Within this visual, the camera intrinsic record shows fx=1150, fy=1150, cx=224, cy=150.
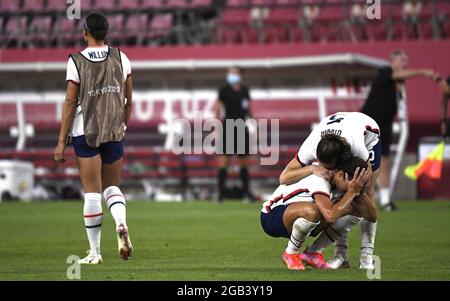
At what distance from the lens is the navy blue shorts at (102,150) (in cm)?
899

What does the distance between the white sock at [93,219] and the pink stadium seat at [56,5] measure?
17.6 m

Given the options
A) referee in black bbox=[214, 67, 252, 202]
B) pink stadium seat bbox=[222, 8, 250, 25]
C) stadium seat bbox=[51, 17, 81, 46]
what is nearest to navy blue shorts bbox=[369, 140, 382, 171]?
referee in black bbox=[214, 67, 252, 202]

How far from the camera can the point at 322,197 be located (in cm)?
810

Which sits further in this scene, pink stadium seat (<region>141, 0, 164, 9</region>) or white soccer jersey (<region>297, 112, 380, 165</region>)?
pink stadium seat (<region>141, 0, 164, 9</region>)

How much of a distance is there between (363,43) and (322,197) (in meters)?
15.6

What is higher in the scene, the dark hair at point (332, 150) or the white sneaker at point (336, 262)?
the dark hair at point (332, 150)

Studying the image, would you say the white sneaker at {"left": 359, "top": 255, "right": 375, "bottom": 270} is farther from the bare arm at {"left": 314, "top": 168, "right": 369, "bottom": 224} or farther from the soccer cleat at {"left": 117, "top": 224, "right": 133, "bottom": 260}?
the soccer cleat at {"left": 117, "top": 224, "right": 133, "bottom": 260}

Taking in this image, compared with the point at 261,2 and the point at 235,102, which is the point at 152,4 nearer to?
the point at 261,2

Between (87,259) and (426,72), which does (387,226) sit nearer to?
(426,72)

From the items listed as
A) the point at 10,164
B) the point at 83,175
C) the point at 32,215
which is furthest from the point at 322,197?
the point at 10,164

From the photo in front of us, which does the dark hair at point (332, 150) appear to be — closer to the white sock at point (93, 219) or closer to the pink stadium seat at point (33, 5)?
the white sock at point (93, 219)

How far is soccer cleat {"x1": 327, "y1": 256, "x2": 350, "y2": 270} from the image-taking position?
8.61 metres

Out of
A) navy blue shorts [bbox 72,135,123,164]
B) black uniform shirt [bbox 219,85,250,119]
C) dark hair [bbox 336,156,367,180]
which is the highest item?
black uniform shirt [bbox 219,85,250,119]

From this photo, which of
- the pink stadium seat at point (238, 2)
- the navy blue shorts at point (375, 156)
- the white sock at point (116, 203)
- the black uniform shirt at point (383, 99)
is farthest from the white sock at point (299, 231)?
the pink stadium seat at point (238, 2)
